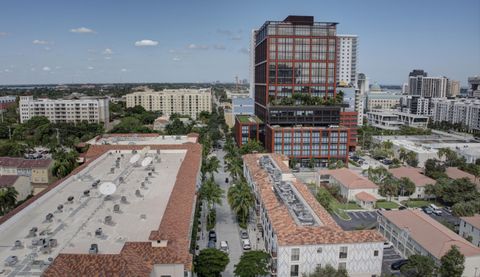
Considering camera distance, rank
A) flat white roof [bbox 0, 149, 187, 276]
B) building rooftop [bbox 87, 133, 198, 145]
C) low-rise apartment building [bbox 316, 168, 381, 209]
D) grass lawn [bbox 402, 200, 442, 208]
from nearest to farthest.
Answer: flat white roof [bbox 0, 149, 187, 276]
low-rise apartment building [bbox 316, 168, 381, 209]
grass lawn [bbox 402, 200, 442, 208]
building rooftop [bbox 87, 133, 198, 145]

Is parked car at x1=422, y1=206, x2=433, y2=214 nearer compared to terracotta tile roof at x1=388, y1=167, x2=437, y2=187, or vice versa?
parked car at x1=422, y1=206, x2=433, y2=214

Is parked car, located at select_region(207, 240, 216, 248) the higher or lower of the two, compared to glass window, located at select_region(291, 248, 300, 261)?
lower

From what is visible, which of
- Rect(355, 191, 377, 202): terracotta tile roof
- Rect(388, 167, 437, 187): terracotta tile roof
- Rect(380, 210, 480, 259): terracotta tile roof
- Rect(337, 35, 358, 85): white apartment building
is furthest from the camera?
Rect(337, 35, 358, 85): white apartment building

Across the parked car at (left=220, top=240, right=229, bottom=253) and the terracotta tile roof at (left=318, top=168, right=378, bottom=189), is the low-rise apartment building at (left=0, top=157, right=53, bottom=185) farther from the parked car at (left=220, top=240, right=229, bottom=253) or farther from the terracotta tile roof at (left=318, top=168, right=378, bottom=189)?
the terracotta tile roof at (left=318, top=168, right=378, bottom=189)

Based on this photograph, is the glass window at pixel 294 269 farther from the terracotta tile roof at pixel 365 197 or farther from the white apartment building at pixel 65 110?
the white apartment building at pixel 65 110

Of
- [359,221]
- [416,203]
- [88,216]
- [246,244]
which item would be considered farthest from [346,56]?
[88,216]

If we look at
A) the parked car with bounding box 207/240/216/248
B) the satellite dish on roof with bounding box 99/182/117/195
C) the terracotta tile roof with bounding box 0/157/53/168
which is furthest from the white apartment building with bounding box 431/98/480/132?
the terracotta tile roof with bounding box 0/157/53/168
